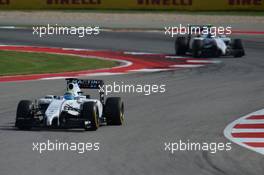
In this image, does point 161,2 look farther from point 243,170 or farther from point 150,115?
point 243,170

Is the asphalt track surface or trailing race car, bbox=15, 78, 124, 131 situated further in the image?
trailing race car, bbox=15, 78, 124, 131

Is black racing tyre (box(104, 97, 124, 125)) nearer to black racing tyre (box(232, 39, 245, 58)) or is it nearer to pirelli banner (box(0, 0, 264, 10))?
black racing tyre (box(232, 39, 245, 58))

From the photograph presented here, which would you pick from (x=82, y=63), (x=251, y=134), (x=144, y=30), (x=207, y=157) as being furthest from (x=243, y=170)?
(x=144, y=30)

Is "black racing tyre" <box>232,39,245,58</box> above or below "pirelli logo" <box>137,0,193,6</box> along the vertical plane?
above

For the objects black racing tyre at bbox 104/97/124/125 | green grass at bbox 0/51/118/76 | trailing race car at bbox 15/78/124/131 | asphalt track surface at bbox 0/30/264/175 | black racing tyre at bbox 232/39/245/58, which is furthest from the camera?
black racing tyre at bbox 232/39/245/58

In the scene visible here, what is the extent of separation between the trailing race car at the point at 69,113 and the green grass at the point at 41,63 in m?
9.98

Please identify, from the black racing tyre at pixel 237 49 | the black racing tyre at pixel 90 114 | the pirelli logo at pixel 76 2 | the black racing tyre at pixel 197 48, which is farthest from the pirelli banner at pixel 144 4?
the black racing tyre at pixel 90 114

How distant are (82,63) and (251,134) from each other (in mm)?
14568

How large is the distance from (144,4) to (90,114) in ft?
104

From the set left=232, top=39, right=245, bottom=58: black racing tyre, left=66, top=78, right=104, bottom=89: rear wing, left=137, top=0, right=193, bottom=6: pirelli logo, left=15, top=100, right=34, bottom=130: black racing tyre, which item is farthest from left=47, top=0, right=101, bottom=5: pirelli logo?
left=15, top=100, right=34, bottom=130: black racing tyre

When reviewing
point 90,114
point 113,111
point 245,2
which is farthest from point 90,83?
point 245,2

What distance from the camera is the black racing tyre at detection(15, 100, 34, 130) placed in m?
14.9

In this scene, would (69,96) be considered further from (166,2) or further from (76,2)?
(76,2)

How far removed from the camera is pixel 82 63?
29.0 meters
